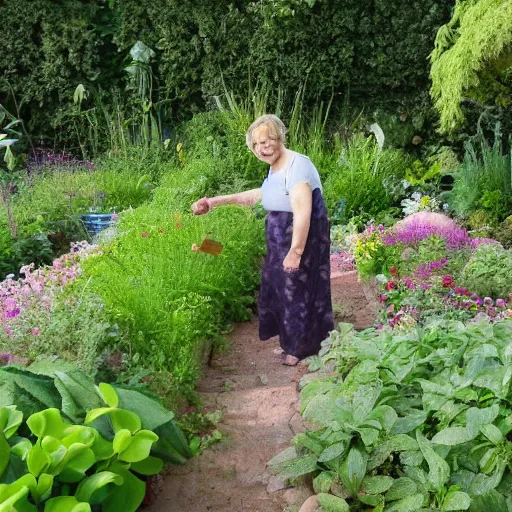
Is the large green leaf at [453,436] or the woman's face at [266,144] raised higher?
the woman's face at [266,144]

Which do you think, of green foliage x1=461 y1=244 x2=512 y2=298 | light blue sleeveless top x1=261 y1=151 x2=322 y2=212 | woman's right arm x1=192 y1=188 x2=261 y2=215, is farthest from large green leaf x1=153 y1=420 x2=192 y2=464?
green foliage x1=461 y1=244 x2=512 y2=298

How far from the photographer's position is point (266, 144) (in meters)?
4.06

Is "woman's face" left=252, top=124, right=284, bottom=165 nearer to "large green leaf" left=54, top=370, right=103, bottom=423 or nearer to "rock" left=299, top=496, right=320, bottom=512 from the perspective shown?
"large green leaf" left=54, top=370, right=103, bottom=423

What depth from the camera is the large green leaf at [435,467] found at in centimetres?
243

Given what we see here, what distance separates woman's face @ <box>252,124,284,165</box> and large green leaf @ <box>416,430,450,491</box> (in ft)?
6.81

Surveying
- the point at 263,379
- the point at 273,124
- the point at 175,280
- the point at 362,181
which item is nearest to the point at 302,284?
the point at 263,379

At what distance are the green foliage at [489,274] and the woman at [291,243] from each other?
110cm

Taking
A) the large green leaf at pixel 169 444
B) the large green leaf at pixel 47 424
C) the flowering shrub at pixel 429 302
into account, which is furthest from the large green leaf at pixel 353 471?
the flowering shrub at pixel 429 302

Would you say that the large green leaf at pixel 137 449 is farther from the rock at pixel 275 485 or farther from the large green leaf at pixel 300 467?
the rock at pixel 275 485

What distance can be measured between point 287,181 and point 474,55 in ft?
10.7

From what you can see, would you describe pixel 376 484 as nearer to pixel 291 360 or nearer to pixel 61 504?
pixel 61 504

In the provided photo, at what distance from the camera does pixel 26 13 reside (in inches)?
443

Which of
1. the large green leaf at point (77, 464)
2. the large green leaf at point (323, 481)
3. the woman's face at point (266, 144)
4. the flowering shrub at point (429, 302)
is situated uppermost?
the woman's face at point (266, 144)

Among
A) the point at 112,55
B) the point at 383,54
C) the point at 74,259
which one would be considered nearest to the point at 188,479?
the point at 74,259
